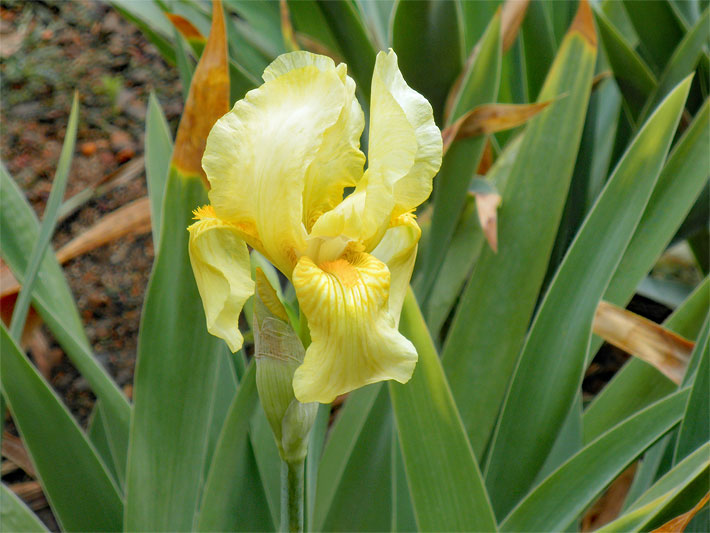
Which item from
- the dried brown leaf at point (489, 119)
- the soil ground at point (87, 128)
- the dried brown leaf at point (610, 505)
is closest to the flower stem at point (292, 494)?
the dried brown leaf at point (489, 119)

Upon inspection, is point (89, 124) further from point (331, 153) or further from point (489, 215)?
point (331, 153)

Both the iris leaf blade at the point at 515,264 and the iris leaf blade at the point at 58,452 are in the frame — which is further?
the iris leaf blade at the point at 515,264

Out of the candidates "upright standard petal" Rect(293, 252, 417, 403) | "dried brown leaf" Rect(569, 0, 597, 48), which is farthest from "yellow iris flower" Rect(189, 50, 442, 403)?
"dried brown leaf" Rect(569, 0, 597, 48)

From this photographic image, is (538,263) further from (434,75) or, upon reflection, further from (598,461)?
(434,75)

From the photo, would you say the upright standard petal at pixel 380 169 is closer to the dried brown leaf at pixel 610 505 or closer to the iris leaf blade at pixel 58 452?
the iris leaf blade at pixel 58 452

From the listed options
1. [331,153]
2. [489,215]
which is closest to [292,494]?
[331,153]

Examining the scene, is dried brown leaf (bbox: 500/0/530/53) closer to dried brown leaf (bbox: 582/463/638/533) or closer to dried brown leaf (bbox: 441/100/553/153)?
dried brown leaf (bbox: 441/100/553/153)

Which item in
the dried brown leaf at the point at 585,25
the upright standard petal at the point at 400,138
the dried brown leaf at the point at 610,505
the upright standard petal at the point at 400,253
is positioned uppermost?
the dried brown leaf at the point at 585,25

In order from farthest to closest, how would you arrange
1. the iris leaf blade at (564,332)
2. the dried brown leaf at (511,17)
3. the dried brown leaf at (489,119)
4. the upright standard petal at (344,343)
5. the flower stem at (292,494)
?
1. the dried brown leaf at (511,17)
2. the dried brown leaf at (489,119)
3. the iris leaf blade at (564,332)
4. the flower stem at (292,494)
5. the upright standard petal at (344,343)
